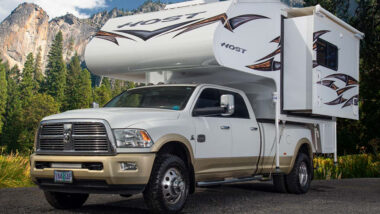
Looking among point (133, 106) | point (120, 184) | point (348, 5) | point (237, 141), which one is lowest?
point (120, 184)

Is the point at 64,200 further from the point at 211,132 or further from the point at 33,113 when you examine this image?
the point at 33,113

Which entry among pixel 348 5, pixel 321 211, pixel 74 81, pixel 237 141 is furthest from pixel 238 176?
pixel 74 81

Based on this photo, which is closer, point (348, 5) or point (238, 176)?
point (238, 176)

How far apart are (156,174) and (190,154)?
0.81 meters

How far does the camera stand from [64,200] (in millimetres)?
7840

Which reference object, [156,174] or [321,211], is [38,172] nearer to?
[156,174]

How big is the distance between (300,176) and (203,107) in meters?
3.68

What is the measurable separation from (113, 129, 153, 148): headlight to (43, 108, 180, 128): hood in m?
0.09

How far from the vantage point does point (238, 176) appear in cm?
881

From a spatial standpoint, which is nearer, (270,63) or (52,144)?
(52,144)

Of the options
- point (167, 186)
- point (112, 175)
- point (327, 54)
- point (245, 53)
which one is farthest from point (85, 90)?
point (112, 175)

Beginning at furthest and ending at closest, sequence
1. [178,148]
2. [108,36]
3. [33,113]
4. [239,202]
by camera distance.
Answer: [33,113] < [108,36] < [239,202] < [178,148]

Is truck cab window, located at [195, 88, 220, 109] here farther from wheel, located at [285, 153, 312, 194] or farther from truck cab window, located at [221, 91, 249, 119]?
wheel, located at [285, 153, 312, 194]

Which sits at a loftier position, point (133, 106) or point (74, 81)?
point (74, 81)
